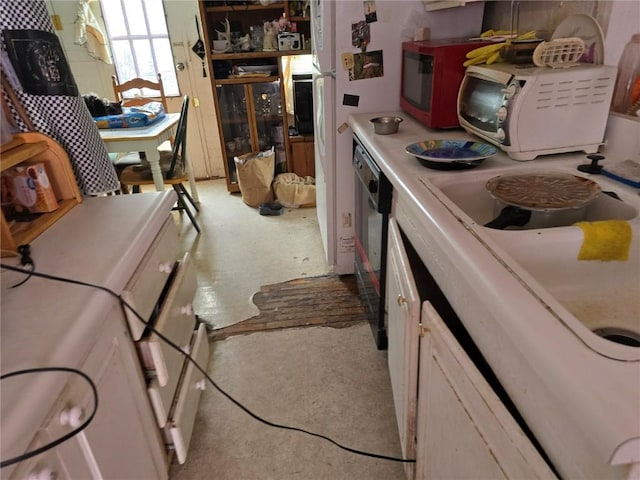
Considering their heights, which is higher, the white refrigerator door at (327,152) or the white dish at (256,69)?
the white dish at (256,69)

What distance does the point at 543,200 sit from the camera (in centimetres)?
97

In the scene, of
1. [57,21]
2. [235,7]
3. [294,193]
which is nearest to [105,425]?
[294,193]

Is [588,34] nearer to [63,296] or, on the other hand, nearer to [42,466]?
[63,296]

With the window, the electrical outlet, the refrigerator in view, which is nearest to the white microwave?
the refrigerator

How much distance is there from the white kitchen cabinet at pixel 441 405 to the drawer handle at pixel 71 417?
682mm

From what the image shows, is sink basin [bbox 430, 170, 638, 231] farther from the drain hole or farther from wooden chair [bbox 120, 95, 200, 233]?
wooden chair [bbox 120, 95, 200, 233]

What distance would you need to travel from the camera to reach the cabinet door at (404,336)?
1.01 meters

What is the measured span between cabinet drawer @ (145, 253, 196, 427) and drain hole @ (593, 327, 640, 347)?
1018mm

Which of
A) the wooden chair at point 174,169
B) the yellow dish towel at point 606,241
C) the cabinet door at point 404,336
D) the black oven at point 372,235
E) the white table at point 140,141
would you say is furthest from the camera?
the wooden chair at point 174,169

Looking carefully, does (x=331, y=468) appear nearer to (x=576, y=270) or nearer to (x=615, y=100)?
(x=576, y=270)

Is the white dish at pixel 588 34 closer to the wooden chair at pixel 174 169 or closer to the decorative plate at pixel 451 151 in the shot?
the decorative plate at pixel 451 151

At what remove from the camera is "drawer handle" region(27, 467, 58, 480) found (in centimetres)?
64

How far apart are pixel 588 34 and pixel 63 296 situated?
1.62 meters

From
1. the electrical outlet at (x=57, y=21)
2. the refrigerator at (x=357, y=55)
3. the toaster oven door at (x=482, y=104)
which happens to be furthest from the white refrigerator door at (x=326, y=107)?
the electrical outlet at (x=57, y=21)
